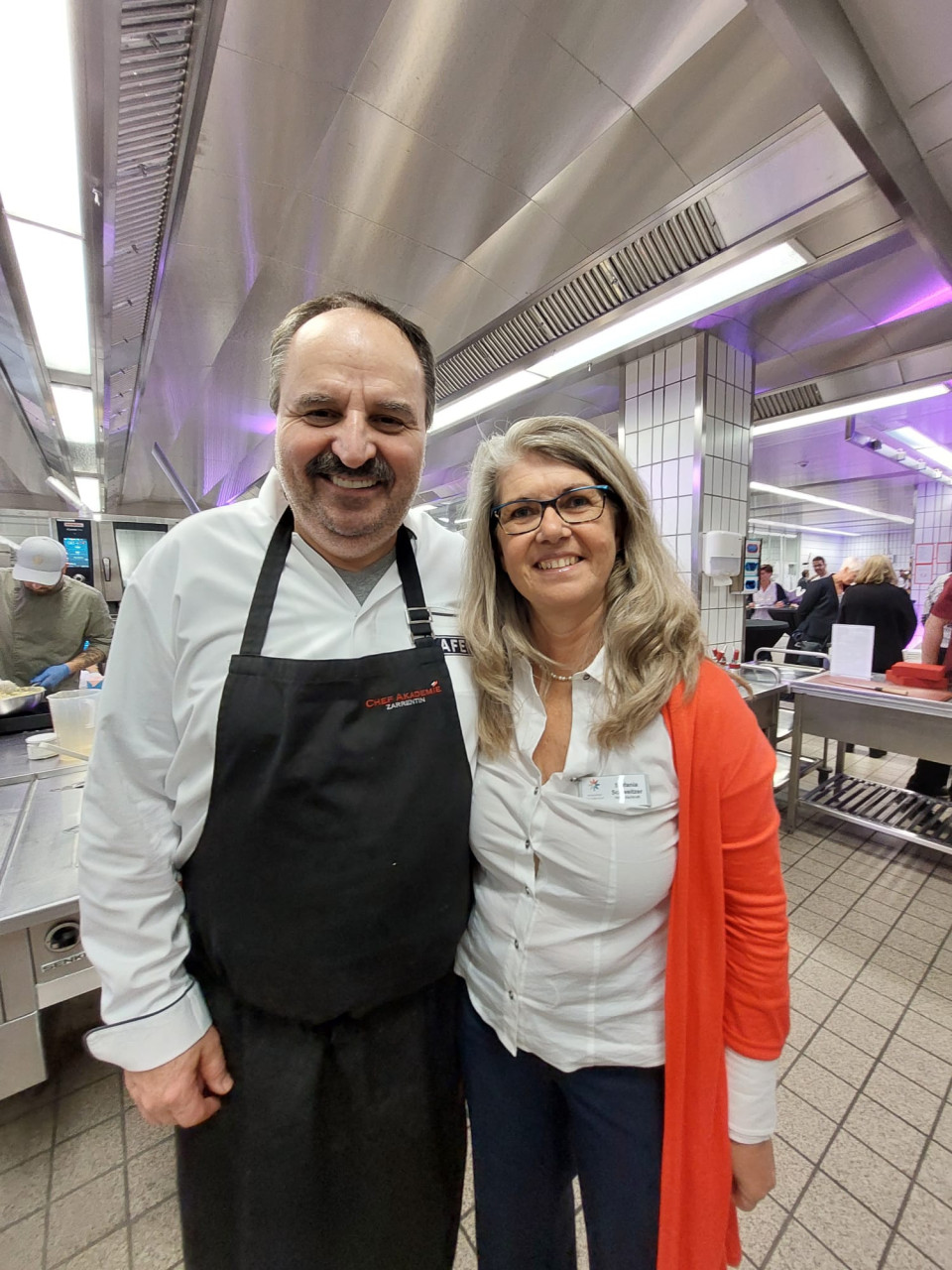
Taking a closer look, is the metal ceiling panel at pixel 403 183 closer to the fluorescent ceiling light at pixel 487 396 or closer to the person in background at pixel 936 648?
the fluorescent ceiling light at pixel 487 396

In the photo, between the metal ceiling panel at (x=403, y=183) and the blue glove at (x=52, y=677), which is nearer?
the metal ceiling panel at (x=403, y=183)

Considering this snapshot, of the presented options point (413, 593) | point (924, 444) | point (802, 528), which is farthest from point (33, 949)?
point (802, 528)

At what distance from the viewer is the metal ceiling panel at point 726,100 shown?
154cm

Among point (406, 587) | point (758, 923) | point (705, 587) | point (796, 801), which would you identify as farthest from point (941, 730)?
point (406, 587)

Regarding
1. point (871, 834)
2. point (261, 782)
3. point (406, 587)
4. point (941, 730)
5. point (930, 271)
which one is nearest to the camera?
point (261, 782)

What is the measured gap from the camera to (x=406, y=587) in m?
0.96

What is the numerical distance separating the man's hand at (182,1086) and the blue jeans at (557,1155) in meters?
0.44

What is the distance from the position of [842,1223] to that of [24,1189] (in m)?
2.18

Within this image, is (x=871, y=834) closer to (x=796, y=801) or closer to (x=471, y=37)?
(x=796, y=801)

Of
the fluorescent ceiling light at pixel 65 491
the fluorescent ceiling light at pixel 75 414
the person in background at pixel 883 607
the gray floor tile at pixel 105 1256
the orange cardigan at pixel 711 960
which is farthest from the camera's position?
the fluorescent ceiling light at pixel 65 491

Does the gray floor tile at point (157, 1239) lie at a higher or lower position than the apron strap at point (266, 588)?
lower

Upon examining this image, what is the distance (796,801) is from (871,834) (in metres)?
0.52

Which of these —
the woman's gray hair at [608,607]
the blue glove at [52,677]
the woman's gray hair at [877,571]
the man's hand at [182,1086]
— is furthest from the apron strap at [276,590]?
the woman's gray hair at [877,571]

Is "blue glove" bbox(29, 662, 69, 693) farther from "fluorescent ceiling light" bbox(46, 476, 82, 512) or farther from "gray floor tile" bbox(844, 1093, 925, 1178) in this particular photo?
"fluorescent ceiling light" bbox(46, 476, 82, 512)
